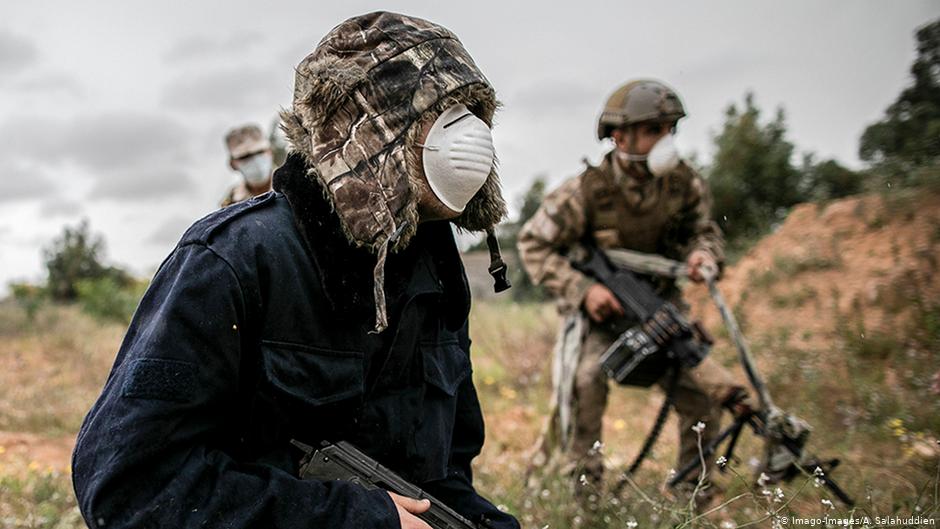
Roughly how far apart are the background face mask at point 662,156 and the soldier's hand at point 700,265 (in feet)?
1.62

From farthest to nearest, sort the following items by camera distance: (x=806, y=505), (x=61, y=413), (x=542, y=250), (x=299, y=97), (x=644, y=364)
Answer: (x=61, y=413) → (x=542, y=250) → (x=644, y=364) → (x=806, y=505) → (x=299, y=97)

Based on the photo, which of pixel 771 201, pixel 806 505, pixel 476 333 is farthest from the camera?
pixel 771 201

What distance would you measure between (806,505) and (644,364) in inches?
40.3

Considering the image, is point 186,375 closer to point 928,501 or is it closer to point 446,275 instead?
point 446,275

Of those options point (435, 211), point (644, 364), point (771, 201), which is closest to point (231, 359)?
point (435, 211)

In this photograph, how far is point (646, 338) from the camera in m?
3.95

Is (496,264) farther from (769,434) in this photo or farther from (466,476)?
(769,434)

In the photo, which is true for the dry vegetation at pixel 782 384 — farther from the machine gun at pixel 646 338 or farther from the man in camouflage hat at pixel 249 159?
the man in camouflage hat at pixel 249 159

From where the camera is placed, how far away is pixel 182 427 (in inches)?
52.7

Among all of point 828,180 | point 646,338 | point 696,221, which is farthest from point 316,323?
point 828,180

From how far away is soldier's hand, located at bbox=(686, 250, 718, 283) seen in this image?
409cm

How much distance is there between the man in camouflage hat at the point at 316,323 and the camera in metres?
1.32

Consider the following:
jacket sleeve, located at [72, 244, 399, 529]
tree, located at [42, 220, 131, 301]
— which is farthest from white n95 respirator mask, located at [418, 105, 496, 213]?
tree, located at [42, 220, 131, 301]

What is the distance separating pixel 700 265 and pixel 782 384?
2.91 meters
